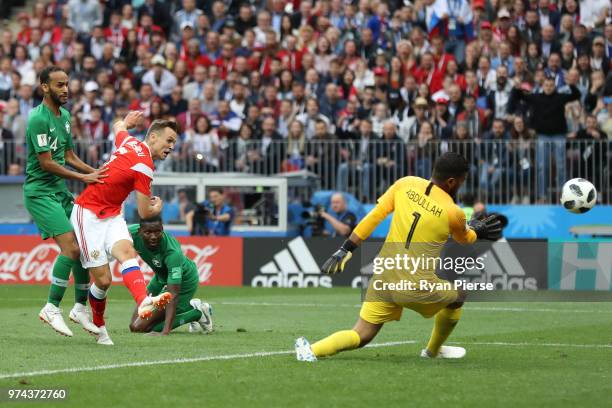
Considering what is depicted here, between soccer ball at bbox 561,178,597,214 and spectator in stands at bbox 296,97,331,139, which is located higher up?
spectator in stands at bbox 296,97,331,139

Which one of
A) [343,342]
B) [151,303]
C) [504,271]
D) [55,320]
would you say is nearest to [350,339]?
[343,342]

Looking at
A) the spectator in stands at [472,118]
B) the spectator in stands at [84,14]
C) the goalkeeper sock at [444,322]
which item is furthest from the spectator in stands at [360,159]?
the goalkeeper sock at [444,322]

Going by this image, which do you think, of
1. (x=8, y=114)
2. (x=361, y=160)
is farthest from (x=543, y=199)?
(x=8, y=114)

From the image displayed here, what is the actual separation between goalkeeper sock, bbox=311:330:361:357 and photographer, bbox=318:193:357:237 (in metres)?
13.3

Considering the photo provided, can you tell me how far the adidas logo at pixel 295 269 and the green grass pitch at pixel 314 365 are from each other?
678 cm

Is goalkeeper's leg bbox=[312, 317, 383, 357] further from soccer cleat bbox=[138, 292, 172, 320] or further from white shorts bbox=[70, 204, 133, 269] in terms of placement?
white shorts bbox=[70, 204, 133, 269]

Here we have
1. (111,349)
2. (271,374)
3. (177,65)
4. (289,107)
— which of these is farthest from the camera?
(177,65)

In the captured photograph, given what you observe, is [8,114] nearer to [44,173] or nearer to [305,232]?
[305,232]

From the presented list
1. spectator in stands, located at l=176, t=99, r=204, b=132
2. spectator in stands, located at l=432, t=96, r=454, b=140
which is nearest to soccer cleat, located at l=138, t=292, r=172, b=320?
spectator in stands, located at l=432, t=96, r=454, b=140

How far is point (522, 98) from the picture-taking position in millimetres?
24453

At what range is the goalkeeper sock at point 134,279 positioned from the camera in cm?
1161

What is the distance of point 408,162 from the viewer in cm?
2441

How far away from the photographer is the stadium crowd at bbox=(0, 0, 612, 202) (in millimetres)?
24234

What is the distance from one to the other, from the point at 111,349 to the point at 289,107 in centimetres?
1455
